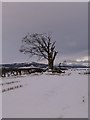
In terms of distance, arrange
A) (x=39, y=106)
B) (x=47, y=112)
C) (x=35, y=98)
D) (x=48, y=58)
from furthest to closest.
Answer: (x=48, y=58), (x=35, y=98), (x=39, y=106), (x=47, y=112)

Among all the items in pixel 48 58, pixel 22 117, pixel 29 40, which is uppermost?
pixel 29 40

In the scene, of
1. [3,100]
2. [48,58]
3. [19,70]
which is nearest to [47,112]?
[3,100]

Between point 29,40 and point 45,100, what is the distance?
38201 mm

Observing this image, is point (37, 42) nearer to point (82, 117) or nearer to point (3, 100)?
point (3, 100)

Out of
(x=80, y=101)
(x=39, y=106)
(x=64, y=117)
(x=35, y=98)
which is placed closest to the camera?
(x=64, y=117)

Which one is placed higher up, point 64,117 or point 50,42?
point 50,42

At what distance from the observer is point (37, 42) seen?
167ft

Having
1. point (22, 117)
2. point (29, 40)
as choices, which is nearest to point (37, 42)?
point (29, 40)

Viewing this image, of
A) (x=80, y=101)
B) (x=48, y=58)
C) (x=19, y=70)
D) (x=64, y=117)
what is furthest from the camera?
(x=48, y=58)

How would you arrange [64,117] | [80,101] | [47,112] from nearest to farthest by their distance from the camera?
1. [64,117]
2. [47,112]
3. [80,101]

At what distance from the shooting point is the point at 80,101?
1229 centimetres

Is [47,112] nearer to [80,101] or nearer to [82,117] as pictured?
[82,117]

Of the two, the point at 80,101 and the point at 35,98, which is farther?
the point at 35,98

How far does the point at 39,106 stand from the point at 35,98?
1936 mm
